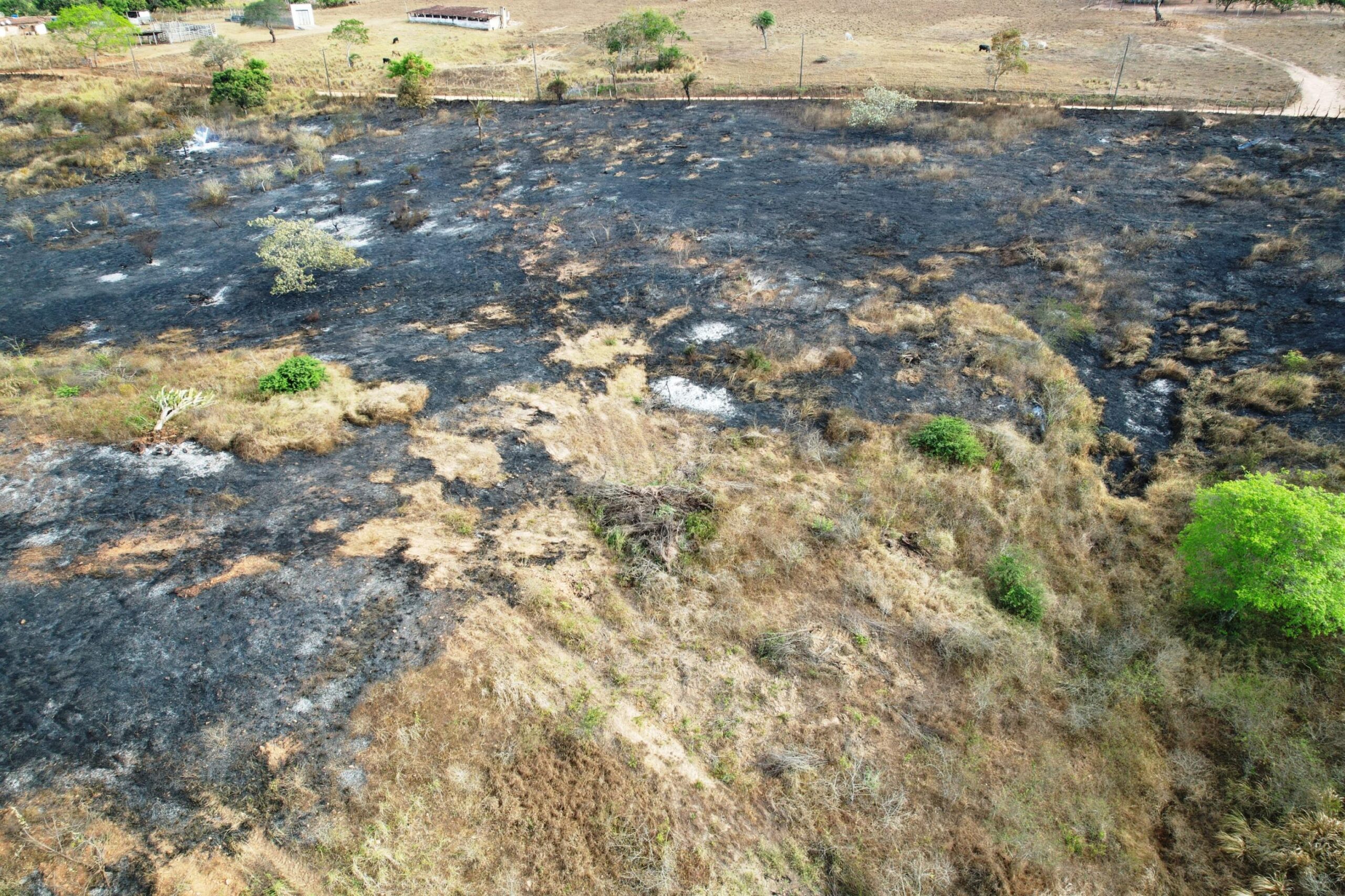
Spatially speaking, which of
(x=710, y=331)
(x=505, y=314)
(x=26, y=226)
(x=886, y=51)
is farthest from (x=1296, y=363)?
(x=886, y=51)

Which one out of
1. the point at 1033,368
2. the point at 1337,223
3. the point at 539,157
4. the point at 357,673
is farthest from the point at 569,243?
the point at 1337,223

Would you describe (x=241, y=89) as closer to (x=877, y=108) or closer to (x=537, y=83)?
(x=537, y=83)

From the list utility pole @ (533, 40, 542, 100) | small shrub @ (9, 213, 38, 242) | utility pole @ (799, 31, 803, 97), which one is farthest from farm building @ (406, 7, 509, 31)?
small shrub @ (9, 213, 38, 242)

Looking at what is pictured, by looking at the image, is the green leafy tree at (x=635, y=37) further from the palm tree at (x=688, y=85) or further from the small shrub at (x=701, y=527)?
the small shrub at (x=701, y=527)

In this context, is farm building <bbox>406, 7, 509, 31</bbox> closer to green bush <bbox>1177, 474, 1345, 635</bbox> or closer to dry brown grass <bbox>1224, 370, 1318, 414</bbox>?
dry brown grass <bbox>1224, 370, 1318, 414</bbox>

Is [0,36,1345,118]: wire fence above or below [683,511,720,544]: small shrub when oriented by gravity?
above

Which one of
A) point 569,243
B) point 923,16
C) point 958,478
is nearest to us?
point 958,478

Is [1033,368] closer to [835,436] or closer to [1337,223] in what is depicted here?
[835,436]

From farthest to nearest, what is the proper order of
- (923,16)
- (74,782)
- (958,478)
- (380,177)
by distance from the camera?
(923,16) → (380,177) → (958,478) → (74,782)
